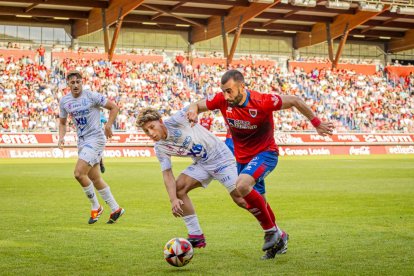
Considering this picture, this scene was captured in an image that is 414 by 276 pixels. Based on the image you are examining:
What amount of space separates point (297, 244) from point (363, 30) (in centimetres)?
5554

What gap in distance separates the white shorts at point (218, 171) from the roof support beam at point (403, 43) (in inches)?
2300

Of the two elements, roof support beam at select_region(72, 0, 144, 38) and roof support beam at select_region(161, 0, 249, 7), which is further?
roof support beam at select_region(161, 0, 249, 7)

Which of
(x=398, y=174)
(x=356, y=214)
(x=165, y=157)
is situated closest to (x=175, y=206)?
(x=165, y=157)

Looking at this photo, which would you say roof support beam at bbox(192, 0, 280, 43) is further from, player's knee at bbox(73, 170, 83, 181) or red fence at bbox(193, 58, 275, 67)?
player's knee at bbox(73, 170, 83, 181)

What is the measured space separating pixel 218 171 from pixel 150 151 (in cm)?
3451

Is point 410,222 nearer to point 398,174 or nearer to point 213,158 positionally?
point 213,158

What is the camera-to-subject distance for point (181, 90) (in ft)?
161

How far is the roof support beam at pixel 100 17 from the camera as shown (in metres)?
47.6

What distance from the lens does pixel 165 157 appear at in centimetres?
872

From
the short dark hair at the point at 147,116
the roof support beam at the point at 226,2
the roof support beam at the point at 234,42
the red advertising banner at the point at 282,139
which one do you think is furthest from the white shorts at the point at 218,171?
the roof support beam at the point at 234,42

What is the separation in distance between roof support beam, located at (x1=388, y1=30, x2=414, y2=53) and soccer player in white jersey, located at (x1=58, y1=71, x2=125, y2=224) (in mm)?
55608

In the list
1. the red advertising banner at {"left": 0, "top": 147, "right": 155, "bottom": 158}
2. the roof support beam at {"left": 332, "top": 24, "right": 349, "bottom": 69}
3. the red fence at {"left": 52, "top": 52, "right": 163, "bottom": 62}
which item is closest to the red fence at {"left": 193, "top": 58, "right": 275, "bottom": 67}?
the red fence at {"left": 52, "top": 52, "right": 163, "bottom": 62}

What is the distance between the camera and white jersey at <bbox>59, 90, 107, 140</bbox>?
1266 cm

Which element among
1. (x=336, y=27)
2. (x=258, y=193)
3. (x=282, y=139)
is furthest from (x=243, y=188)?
(x=336, y=27)
